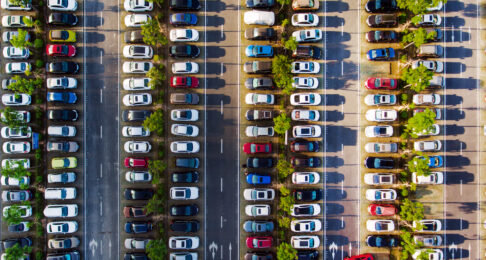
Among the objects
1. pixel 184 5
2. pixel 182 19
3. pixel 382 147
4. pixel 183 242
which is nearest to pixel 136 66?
pixel 182 19

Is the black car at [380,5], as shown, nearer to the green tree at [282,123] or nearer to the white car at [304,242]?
the green tree at [282,123]

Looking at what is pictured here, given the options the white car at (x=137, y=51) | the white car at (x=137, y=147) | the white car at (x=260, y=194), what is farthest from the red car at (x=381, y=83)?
the white car at (x=137, y=147)

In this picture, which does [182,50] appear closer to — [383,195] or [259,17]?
[259,17]

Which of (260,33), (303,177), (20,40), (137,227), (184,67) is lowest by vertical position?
(137,227)

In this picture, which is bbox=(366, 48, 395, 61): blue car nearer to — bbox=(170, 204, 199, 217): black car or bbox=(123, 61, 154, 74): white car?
bbox=(123, 61, 154, 74): white car

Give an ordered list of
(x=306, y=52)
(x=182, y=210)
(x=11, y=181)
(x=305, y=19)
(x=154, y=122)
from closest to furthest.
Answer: (x=154, y=122) < (x=11, y=181) < (x=182, y=210) < (x=306, y=52) < (x=305, y=19)

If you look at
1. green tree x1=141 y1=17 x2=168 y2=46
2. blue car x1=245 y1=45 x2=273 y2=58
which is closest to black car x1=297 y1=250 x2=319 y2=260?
blue car x1=245 y1=45 x2=273 y2=58

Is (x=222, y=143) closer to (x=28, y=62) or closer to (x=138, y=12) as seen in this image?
(x=138, y=12)
